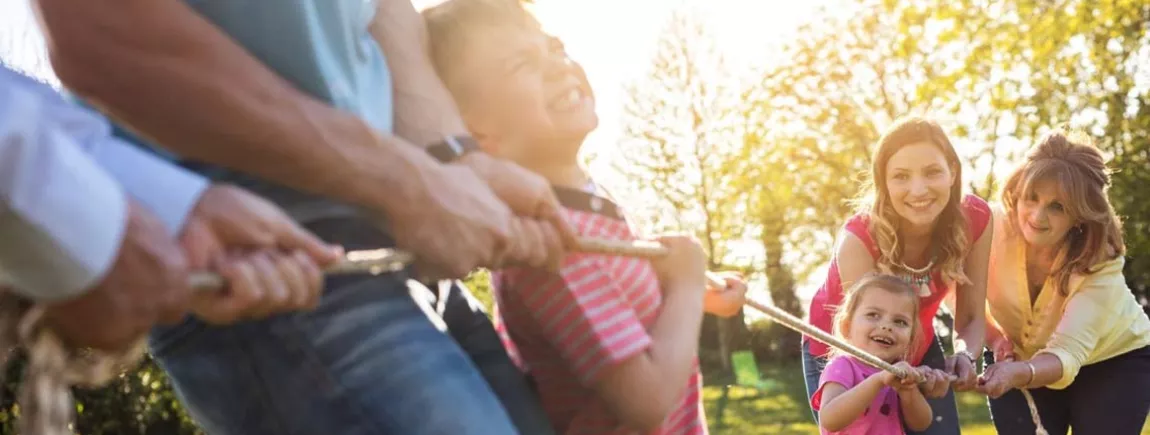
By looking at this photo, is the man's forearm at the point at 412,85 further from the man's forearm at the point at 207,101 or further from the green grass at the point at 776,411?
the green grass at the point at 776,411

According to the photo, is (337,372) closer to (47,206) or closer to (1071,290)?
(47,206)

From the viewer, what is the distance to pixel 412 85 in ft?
5.81

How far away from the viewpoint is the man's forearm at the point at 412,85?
1.74 meters

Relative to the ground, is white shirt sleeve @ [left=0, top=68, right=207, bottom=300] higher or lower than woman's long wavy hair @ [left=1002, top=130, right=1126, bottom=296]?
higher

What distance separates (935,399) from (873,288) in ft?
1.37

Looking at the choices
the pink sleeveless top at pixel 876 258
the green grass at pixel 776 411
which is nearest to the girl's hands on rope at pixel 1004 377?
the pink sleeveless top at pixel 876 258

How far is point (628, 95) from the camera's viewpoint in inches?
647

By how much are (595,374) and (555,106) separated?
417 mm

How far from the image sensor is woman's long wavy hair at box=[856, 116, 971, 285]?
3.79 m

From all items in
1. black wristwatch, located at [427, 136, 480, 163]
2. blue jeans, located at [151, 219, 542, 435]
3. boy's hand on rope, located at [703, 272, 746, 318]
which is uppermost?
black wristwatch, located at [427, 136, 480, 163]

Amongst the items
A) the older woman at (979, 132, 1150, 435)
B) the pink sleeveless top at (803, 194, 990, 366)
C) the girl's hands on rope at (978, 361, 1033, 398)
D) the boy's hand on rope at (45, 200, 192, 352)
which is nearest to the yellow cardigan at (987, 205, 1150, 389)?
the older woman at (979, 132, 1150, 435)

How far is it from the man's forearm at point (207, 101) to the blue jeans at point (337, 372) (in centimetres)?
13

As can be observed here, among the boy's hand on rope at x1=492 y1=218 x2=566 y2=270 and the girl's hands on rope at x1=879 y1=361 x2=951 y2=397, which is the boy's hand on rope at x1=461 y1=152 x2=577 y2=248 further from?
the girl's hands on rope at x1=879 y1=361 x2=951 y2=397

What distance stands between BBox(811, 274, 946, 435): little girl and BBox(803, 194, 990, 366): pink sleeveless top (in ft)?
0.56
